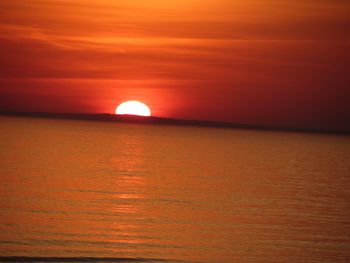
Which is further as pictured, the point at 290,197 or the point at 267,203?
the point at 290,197

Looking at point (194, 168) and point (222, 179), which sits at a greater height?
point (194, 168)

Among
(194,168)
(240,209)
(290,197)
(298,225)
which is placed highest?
(194,168)

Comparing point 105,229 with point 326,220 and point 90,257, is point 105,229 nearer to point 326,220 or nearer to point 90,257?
point 90,257

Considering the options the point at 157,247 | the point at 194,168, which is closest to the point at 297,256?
the point at 157,247

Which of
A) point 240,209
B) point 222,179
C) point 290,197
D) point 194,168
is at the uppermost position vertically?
point 194,168

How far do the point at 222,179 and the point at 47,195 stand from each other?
15.3 m

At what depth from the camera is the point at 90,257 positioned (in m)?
17.4

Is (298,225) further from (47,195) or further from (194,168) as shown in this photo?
(194,168)

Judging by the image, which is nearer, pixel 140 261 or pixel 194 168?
pixel 140 261

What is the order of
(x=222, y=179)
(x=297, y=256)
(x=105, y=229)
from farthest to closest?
(x=222, y=179) → (x=105, y=229) → (x=297, y=256)

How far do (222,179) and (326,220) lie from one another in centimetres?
1666

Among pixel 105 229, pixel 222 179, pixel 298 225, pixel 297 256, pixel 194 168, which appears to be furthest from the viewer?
pixel 194 168

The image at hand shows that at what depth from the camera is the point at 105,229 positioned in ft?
70.1

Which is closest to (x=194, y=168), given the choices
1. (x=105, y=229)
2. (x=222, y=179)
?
(x=222, y=179)
